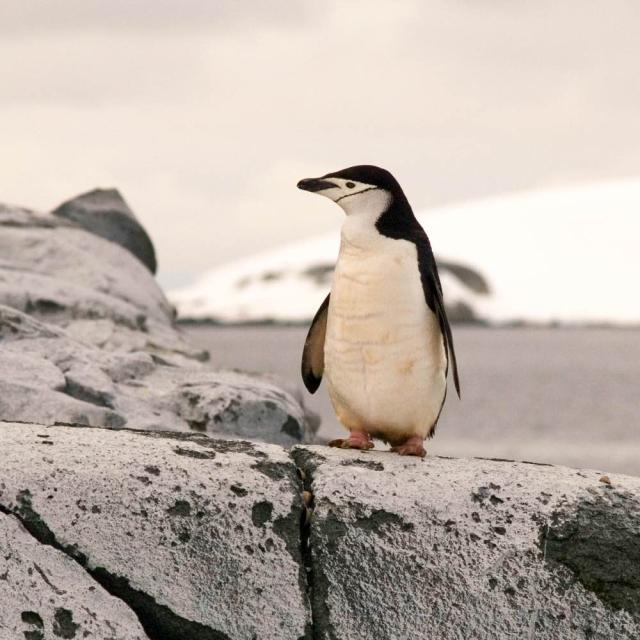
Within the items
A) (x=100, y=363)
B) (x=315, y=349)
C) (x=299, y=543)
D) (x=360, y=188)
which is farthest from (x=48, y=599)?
(x=100, y=363)

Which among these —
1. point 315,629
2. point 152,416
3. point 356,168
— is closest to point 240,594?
point 315,629

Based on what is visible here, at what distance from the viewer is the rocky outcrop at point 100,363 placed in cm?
700

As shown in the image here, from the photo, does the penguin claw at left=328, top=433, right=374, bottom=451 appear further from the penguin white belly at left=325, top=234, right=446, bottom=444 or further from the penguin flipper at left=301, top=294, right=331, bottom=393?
the penguin flipper at left=301, top=294, right=331, bottom=393

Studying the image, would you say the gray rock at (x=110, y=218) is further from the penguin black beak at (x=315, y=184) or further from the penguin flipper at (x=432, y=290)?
the penguin flipper at (x=432, y=290)

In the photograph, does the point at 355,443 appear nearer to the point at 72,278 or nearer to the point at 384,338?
the point at 384,338

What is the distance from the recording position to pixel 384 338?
18.1 ft

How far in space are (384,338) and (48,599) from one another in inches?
68.9

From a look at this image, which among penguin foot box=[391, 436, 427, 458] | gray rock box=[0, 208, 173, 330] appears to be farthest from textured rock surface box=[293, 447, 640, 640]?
gray rock box=[0, 208, 173, 330]

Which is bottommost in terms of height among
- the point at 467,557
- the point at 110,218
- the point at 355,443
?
the point at 467,557

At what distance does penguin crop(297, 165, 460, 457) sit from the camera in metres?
5.52

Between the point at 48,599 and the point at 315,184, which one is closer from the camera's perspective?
the point at 48,599

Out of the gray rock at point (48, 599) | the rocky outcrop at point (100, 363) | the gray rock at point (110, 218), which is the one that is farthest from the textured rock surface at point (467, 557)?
the gray rock at point (110, 218)

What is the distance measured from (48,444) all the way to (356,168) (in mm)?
1675

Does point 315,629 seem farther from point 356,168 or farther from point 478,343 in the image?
point 478,343
